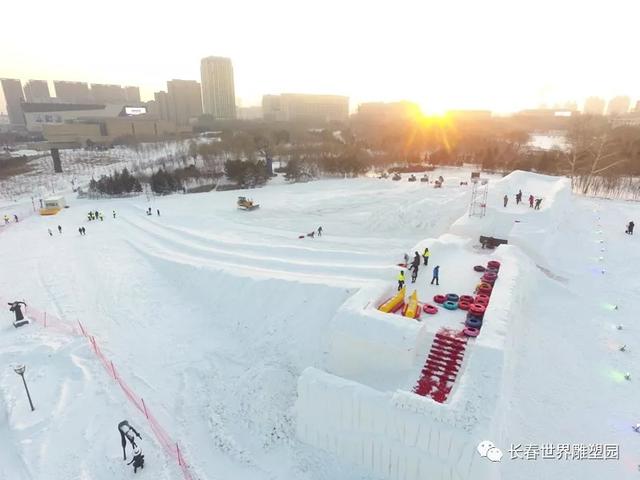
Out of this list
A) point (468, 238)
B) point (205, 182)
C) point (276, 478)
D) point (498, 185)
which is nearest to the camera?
point (276, 478)

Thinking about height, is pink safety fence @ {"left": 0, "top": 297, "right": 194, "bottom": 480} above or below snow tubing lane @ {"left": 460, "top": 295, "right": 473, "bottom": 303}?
below

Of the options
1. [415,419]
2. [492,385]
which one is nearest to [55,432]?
A: [415,419]

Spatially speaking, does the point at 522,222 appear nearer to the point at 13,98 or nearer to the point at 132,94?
the point at 132,94

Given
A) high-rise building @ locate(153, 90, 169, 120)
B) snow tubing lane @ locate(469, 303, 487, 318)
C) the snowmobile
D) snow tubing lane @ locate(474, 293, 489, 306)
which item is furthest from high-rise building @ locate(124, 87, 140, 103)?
snow tubing lane @ locate(469, 303, 487, 318)

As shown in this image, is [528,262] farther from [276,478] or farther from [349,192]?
[349,192]

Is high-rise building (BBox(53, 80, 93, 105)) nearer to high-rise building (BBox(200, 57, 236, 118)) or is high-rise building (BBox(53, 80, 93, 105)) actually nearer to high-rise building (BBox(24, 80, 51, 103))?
high-rise building (BBox(24, 80, 51, 103))

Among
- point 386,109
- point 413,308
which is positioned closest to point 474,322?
point 413,308
